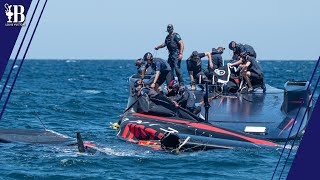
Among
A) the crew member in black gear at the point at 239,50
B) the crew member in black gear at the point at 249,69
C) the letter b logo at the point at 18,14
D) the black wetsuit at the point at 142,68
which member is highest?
the letter b logo at the point at 18,14

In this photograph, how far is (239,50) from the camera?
21625 mm

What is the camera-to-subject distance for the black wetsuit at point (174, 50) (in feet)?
69.1

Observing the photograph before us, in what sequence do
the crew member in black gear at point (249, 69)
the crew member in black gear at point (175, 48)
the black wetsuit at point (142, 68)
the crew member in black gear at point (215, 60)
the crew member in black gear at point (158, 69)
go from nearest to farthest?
1. the crew member in black gear at point (158, 69)
2. the crew member in black gear at point (249, 69)
3. the crew member in black gear at point (175, 48)
4. the crew member in black gear at point (215, 60)
5. the black wetsuit at point (142, 68)

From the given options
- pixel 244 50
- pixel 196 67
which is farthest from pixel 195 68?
pixel 244 50

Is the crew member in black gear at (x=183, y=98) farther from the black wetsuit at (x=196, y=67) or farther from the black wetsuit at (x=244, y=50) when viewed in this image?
the black wetsuit at (x=244, y=50)

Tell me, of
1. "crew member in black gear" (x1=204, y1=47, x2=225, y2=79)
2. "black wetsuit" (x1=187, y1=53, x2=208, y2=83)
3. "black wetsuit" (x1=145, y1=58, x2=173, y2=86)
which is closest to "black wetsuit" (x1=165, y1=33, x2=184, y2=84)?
"black wetsuit" (x1=187, y1=53, x2=208, y2=83)

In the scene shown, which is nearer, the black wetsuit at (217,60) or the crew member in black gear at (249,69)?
the crew member in black gear at (249,69)

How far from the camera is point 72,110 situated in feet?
88.1

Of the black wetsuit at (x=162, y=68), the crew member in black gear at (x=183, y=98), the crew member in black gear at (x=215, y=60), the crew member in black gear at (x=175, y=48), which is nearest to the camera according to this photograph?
the crew member in black gear at (x=183, y=98)

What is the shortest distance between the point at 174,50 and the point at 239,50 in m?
1.92

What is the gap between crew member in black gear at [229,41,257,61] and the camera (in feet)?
70.0

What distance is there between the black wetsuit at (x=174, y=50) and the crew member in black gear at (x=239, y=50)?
1.77 m

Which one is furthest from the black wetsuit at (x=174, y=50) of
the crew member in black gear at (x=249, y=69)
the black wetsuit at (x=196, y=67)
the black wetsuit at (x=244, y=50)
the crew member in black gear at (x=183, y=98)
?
the crew member in black gear at (x=183, y=98)

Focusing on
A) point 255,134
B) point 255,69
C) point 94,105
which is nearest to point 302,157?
point 255,134
